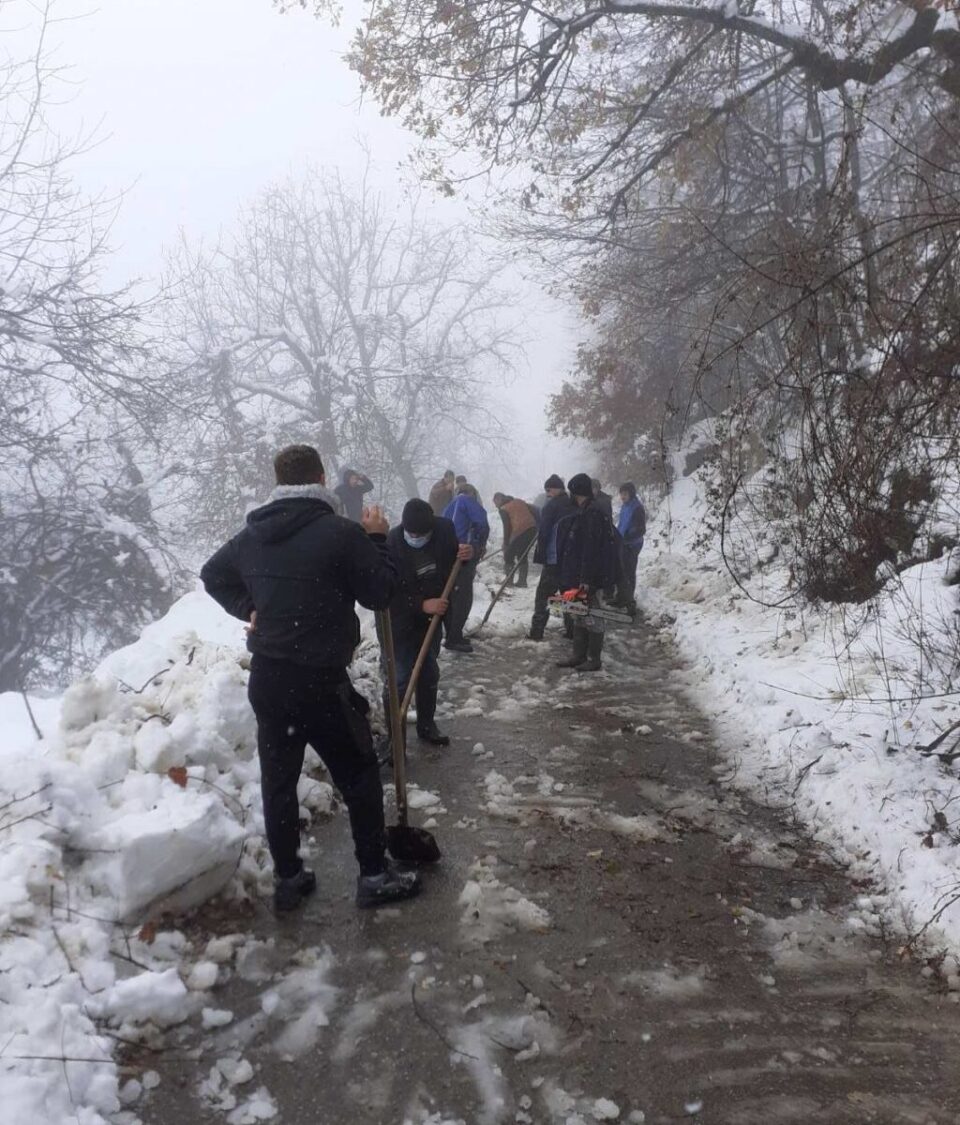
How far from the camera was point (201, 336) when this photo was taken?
88.0ft

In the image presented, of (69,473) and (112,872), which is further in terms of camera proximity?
(69,473)

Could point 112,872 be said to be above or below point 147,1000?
above

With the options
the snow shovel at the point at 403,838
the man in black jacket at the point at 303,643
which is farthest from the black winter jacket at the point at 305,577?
the snow shovel at the point at 403,838

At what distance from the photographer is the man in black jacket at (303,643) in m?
3.38

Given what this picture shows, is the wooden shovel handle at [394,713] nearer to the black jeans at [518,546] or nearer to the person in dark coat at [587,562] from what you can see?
the person in dark coat at [587,562]

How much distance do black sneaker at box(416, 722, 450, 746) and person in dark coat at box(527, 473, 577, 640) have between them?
11.5 feet

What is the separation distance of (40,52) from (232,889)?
1190cm

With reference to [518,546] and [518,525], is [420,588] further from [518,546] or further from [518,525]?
[518,546]

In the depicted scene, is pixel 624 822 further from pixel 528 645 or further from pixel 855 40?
pixel 855 40

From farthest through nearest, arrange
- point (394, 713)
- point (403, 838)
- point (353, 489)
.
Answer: point (353, 489) → point (394, 713) → point (403, 838)

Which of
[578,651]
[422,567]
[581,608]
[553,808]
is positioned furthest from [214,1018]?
[578,651]

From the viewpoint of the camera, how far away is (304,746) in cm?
353

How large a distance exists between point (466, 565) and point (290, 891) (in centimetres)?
495

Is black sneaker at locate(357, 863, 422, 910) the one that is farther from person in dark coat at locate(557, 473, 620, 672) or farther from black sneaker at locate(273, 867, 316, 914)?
person in dark coat at locate(557, 473, 620, 672)
